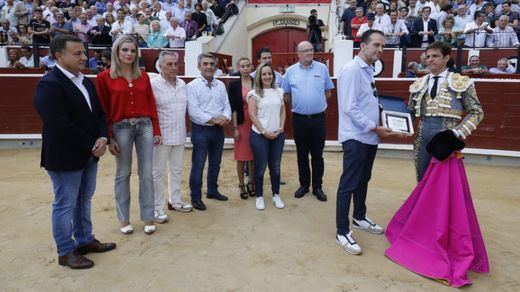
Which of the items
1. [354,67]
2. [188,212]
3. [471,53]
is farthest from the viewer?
[471,53]

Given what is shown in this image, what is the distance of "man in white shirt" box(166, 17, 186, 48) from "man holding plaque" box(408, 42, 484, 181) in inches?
311

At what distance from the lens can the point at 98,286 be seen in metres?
2.61

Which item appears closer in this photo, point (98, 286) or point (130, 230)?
point (98, 286)

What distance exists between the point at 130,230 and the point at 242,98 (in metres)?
1.62

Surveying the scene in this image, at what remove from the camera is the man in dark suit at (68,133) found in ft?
8.43

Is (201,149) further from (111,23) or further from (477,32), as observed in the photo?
(111,23)

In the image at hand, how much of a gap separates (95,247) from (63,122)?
0.99m

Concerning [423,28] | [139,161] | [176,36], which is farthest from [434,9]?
[139,161]

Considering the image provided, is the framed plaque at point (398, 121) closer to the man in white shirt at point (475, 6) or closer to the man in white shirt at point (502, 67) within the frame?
the man in white shirt at point (502, 67)

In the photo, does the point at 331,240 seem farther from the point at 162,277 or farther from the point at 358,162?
the point at 162,277

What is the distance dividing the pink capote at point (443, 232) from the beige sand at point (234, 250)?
0.09 meters

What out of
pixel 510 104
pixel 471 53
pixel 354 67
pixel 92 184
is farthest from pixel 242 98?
pixel 471 53

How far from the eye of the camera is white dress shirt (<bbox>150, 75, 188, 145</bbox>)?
3471 millimetres

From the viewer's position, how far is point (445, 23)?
8.62m
